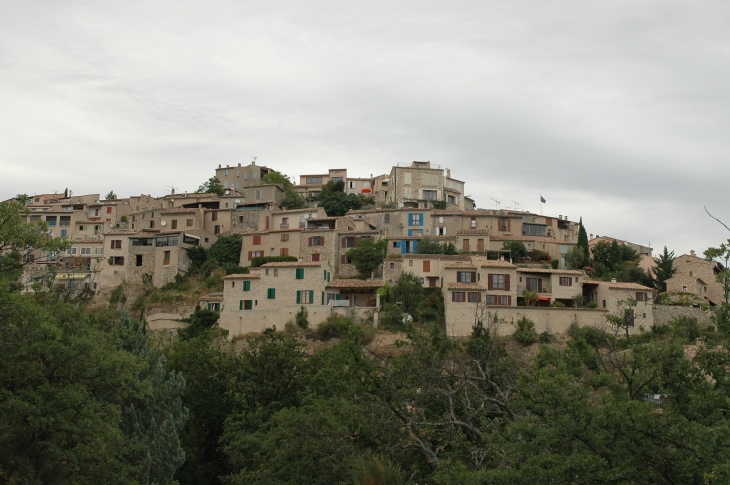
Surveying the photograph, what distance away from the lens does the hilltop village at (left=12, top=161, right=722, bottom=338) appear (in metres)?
55.1

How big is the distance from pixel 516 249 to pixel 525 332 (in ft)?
49.6

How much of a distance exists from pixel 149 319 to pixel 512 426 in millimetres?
47208

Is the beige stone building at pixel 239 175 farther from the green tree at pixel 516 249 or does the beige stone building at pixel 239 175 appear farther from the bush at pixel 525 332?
the bush at pixel 525 332

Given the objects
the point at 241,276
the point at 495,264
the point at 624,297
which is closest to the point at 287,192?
the point at 241,276

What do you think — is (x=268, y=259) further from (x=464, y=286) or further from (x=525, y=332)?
(x=525, y=332)

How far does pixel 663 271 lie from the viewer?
6362 cm

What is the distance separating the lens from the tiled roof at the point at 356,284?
5766cm

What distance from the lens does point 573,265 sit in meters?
66.4

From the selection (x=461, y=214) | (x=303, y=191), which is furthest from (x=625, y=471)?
(x=303, y=191)

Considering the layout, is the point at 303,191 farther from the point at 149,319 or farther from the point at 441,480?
the point at 441,480

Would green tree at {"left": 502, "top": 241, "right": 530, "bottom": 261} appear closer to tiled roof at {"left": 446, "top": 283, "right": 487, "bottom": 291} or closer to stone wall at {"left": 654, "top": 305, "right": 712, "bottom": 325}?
tiled roof at {"left": 446, "top": 283, "right": 487, "bottom": 291}

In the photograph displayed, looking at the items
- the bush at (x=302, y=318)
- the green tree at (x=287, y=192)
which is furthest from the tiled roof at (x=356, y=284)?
the green tree at (x=287, y=192)

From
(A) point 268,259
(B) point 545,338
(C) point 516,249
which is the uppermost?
(C) point 516,249

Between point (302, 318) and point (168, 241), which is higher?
point (168, 241)
